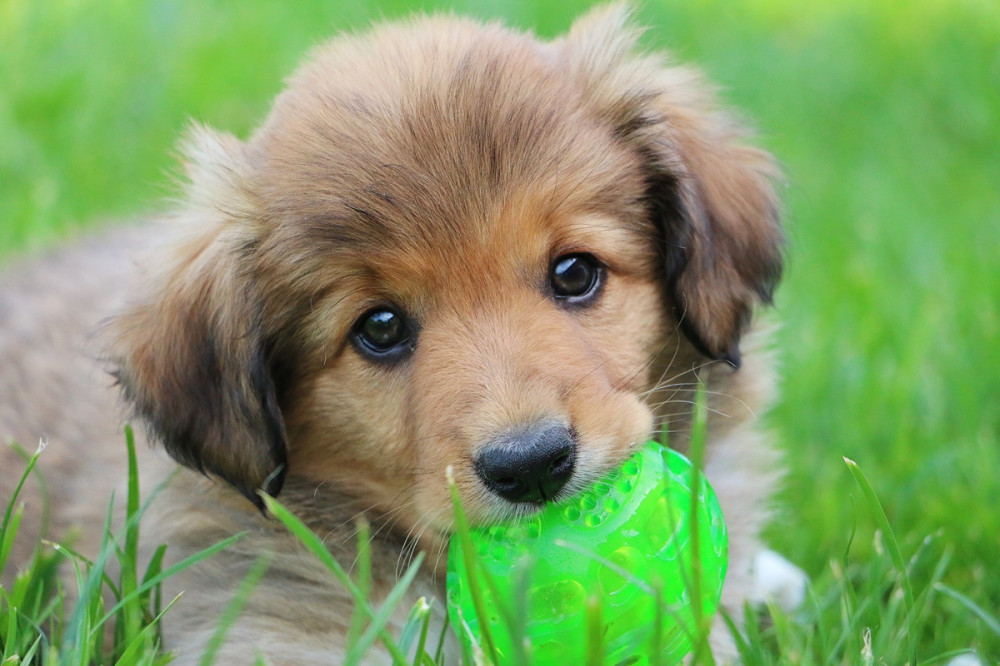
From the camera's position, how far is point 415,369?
8.16 feet

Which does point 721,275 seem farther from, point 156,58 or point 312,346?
point 156,58

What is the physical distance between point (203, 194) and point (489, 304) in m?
0.94

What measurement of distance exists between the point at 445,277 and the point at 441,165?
0.24m

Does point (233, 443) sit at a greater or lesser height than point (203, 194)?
lesser

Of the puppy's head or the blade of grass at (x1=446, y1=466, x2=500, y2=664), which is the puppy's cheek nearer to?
the puppy's head

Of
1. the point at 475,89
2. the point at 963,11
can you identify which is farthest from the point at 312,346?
the point at 963,11

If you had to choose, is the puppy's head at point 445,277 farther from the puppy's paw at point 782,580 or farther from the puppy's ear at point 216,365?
the puppy's paw at point 782,580

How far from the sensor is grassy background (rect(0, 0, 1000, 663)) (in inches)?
141

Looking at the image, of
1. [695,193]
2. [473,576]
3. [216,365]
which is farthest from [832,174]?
[473,576]

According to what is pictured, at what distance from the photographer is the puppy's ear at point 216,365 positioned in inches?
103

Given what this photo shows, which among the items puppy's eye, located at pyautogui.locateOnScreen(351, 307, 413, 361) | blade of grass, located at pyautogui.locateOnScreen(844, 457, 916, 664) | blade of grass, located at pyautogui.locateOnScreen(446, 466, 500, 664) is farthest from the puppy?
blade of grass, located at pyautogui.locateOnScreen(844, 457, 916, 664)

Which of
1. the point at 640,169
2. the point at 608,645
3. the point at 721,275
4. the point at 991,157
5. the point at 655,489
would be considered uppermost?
the point at 640,169

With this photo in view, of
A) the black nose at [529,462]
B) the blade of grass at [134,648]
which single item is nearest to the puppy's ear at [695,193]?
the black nose at [529,462]

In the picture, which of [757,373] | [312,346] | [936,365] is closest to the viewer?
[312,346]
